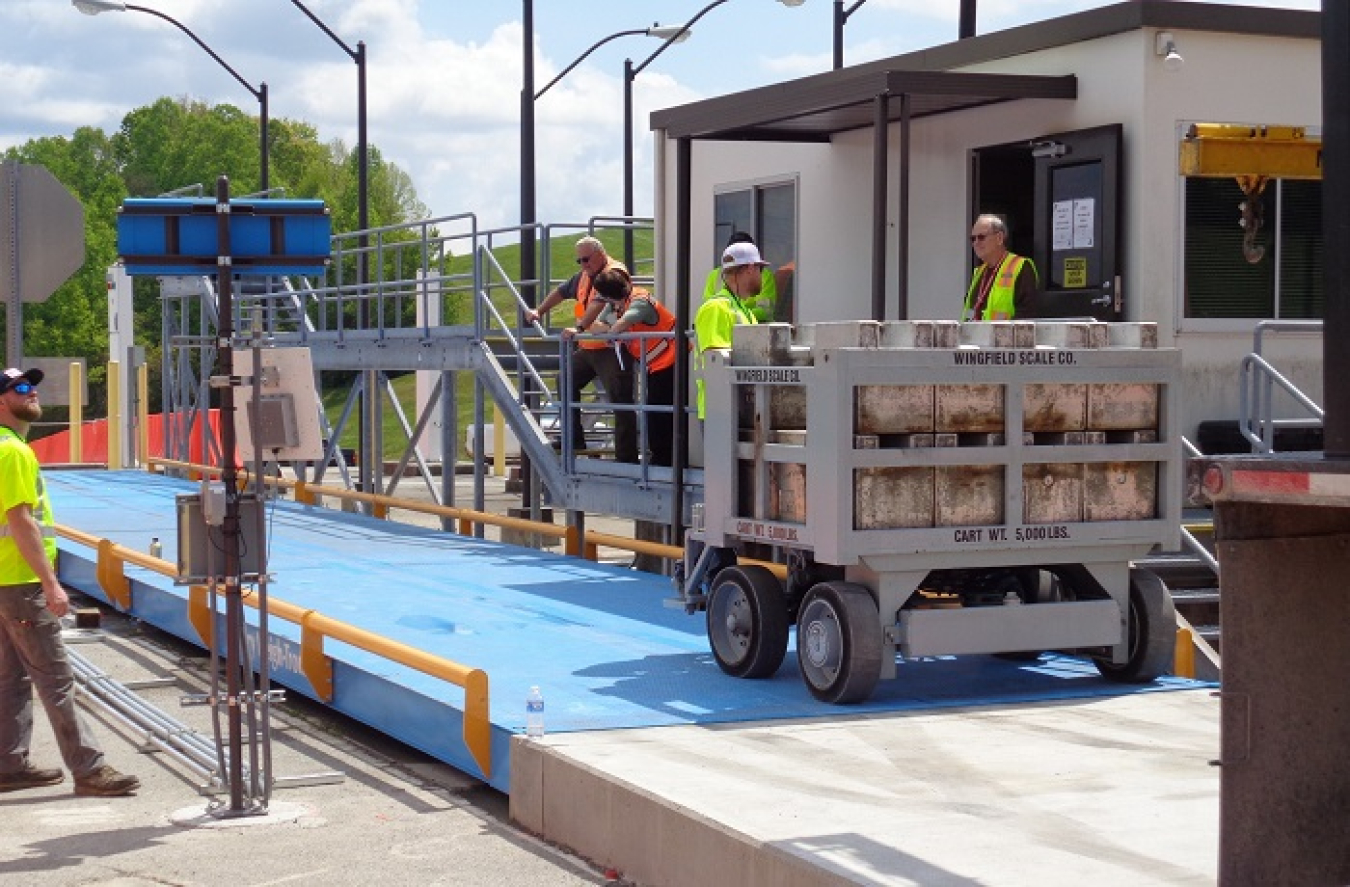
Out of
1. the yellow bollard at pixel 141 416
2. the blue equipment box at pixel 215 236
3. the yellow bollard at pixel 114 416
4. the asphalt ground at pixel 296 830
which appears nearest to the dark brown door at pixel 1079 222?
the asphalt ground at pixel 296 830

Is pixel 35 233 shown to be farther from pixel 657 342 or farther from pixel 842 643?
pixel 842 643

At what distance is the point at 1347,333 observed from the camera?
468 centimetres

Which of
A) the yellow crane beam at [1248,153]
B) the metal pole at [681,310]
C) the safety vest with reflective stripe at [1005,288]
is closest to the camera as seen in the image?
the yellow crane beam at [1248,153]

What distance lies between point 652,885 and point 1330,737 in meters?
2.68

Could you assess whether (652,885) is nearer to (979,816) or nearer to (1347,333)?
(979,816)

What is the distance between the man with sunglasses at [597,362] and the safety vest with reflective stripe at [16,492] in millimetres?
6957

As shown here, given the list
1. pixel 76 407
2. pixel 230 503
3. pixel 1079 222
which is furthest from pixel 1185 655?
pixel 76 407

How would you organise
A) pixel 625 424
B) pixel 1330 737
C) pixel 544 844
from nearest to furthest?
1. pixel 1330 737
2. pixel 544 844
3. pixel 625 424

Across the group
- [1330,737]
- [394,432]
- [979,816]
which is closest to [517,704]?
[979,816]

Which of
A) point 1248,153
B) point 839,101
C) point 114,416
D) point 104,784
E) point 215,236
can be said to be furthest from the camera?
point 114,416

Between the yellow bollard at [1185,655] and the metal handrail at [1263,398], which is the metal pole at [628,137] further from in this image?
the yellow bollard at [1185,655]

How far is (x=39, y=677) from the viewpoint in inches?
352

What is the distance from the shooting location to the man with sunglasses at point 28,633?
878 cm

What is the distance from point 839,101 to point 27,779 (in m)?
6.66
